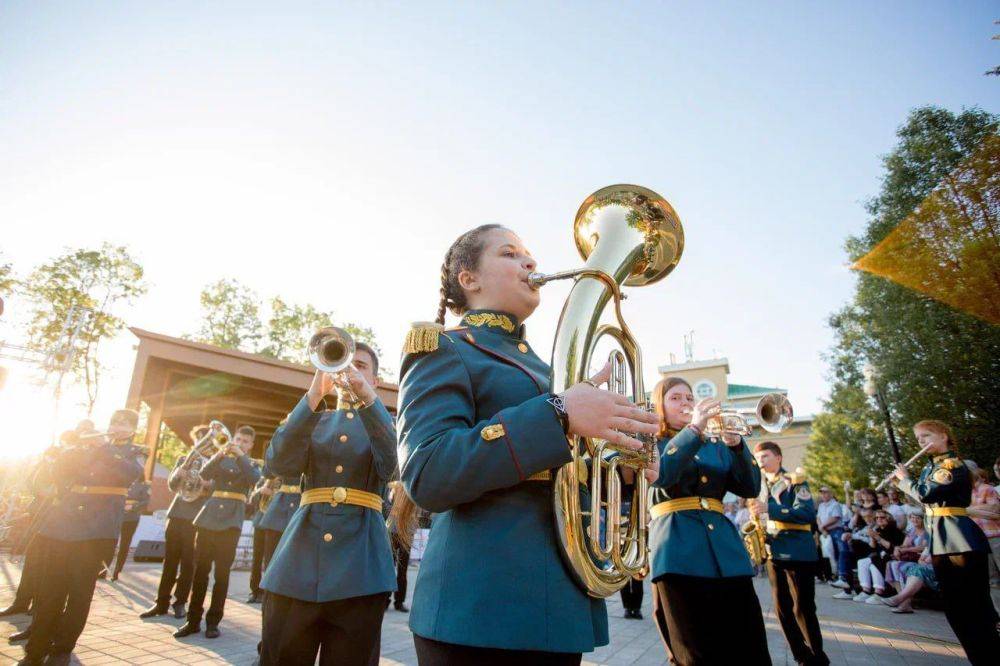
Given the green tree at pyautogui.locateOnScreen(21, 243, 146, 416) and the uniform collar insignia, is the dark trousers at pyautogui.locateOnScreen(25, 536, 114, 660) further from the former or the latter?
the green tree at pyautogui.locateOnScreen(21, 243, 146, 416)

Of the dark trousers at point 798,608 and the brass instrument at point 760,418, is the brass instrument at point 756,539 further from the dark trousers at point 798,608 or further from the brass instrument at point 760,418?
the brass instrument at point 760,418

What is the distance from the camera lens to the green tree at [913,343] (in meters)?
19.0

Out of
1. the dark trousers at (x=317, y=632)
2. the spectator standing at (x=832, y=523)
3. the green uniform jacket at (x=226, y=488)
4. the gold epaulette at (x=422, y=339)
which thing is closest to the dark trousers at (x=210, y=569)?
the green uniform jacket at (x=226, y=488)

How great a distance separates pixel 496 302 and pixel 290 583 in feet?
6.80

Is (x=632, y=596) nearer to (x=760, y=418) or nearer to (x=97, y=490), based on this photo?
(x=760, y=418)

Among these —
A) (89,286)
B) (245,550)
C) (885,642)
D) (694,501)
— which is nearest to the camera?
(694,501)

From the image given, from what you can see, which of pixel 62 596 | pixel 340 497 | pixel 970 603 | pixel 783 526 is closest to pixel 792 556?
pixel 783 526

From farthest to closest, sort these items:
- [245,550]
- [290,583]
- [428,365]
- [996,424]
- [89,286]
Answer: [89,286] → [996,424] → [245,550] → [290,583] → [428,365]

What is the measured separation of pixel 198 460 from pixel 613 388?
740cm

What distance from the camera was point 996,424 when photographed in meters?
17.8

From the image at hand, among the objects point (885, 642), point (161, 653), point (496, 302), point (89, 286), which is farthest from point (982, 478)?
point (89, 286)

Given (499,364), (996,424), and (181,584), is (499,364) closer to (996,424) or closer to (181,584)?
(181,584)

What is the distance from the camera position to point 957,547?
557 cm

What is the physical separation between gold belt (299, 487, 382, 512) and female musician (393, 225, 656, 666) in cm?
193
